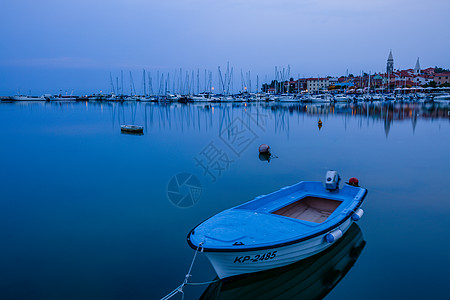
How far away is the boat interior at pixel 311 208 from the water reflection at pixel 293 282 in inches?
63.0

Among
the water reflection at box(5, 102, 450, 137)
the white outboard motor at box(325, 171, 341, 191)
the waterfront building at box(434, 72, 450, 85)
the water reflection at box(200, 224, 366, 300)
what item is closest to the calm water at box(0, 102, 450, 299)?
the water reflection at box(200, 224, 366, 300)

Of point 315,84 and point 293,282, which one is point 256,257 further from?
point 315,84

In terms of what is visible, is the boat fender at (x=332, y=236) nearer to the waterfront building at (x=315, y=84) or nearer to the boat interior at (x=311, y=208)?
the boat interior at (x=311, y=208)

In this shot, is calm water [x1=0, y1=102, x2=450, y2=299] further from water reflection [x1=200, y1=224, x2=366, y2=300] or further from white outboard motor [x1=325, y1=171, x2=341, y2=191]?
white outboard motor [x1=325, y1=171, x2=341, y2=191]

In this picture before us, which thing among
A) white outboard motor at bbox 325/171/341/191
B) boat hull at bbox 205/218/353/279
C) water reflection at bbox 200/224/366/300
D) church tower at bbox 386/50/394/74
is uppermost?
church tower at bbox 386/50/394/74

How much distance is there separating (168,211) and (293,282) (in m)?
6.03

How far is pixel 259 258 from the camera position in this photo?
6746 millimetres

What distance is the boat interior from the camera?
9.95 m

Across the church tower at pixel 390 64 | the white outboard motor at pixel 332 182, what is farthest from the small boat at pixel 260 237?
the church tower at pixel 390 64

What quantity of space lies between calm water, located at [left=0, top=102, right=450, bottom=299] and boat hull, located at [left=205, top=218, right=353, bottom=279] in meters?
0.48

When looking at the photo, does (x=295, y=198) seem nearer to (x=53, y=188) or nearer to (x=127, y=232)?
(x=127, y=232)

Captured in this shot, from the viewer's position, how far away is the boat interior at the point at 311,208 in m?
9.95

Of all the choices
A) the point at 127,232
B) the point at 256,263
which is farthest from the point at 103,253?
the point at 256,263

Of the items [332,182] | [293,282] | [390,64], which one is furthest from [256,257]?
[390,64]
